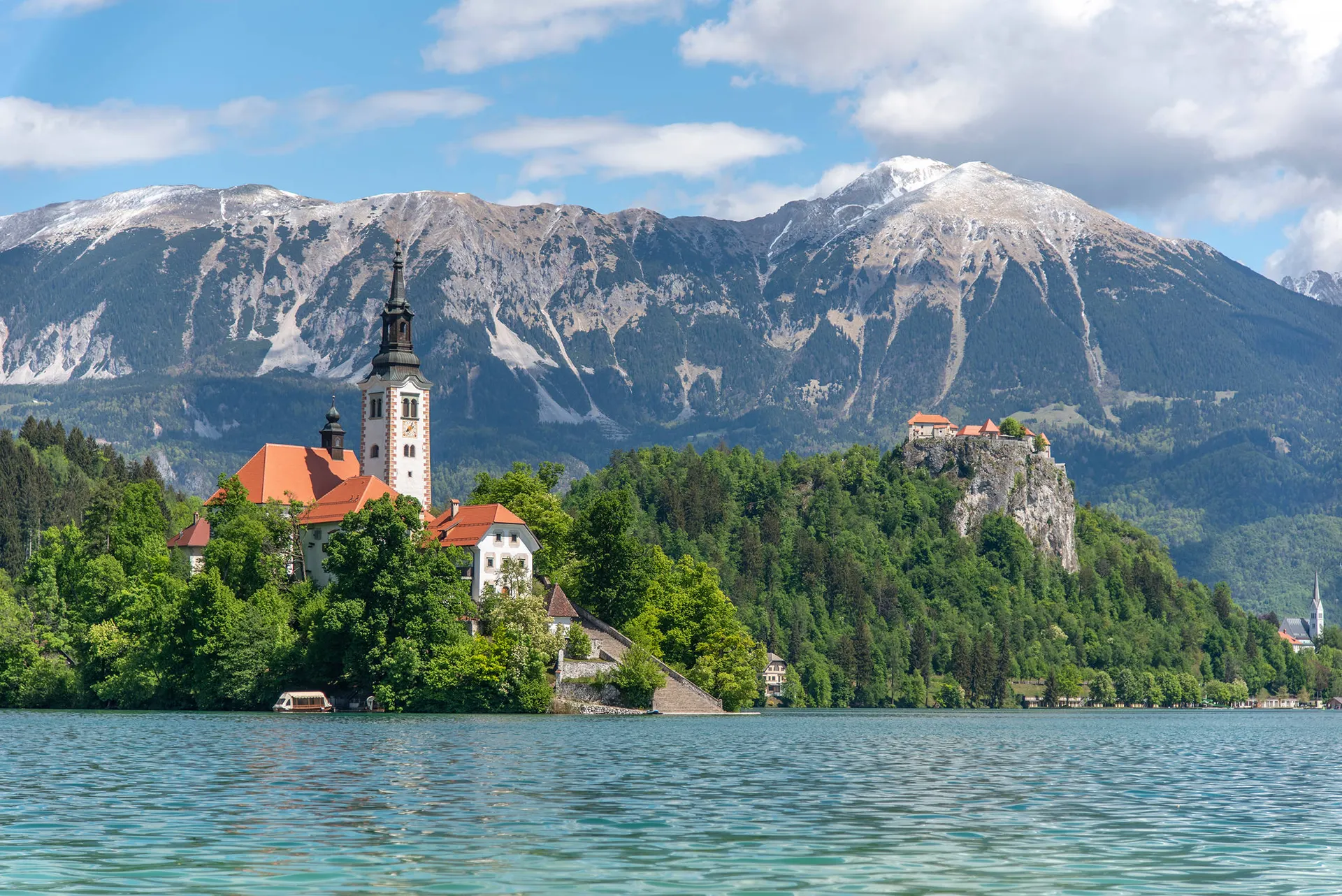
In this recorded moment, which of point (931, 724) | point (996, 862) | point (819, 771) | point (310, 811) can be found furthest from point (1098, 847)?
point (931, 724)

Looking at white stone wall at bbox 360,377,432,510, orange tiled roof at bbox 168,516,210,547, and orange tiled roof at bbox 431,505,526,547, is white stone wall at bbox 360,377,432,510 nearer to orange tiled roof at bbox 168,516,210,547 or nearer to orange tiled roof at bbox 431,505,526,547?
orange tiled roof at bbox 168,516,210,547

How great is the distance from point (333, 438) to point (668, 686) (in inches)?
1784

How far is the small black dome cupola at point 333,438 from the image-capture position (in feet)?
486

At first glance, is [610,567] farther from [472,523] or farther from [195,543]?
[195,543]

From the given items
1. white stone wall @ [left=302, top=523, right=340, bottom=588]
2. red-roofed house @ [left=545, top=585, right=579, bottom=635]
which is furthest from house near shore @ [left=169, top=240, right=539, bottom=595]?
red-roofed house @ [left=545, top=585, right=579, bottom=635]

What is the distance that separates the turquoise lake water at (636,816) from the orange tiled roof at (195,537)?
5557 centimetres

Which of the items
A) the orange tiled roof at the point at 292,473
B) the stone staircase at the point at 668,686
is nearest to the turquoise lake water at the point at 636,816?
the stone staircase at the point at 668,686

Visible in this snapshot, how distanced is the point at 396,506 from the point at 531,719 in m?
19.8

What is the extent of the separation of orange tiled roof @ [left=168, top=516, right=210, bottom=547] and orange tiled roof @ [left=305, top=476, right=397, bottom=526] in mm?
7977

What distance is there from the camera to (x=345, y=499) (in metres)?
132

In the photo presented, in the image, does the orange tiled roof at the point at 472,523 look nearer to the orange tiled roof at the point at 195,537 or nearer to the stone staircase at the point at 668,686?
the stone staircase at the point at 668,686

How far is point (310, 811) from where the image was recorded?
4097 centimetres

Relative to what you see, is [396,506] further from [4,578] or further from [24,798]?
[24,798]

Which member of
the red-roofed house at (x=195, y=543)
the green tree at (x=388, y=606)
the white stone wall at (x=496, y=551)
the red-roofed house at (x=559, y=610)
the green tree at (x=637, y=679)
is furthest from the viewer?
the red-roofed house at (x=195, y=543)
